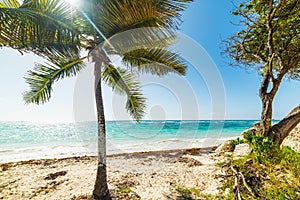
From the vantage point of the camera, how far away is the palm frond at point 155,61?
139 inches

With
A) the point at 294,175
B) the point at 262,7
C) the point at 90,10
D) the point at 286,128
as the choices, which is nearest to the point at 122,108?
the point at 90,10

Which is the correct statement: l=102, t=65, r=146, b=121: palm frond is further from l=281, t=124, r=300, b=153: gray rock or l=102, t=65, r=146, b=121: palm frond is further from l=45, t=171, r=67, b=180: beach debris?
l=281, t=124, r=300, b=153: gray rock

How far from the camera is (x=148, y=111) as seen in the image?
15.0 feet

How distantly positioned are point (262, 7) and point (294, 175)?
5041 mm

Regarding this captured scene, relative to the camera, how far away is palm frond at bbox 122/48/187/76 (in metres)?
3.53

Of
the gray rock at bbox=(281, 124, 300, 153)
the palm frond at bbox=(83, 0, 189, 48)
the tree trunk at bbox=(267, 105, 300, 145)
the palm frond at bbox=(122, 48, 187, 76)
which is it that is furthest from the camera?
the gray rock at bbox=(281, 124, 300, 153)

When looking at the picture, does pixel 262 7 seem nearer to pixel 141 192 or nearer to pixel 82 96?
pixel 82 96

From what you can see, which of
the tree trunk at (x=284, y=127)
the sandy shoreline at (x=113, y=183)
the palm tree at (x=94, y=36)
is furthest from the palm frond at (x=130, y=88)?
the tree trunk at (x=284, y=127)

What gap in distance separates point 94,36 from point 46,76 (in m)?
1.50

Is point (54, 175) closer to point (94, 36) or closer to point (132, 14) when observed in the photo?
point (94, 36)

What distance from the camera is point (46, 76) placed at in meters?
3.51

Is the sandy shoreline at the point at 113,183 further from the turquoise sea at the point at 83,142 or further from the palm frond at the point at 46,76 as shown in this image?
the palm frond at the point at 46,76

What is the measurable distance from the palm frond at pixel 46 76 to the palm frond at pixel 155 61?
1.09 m

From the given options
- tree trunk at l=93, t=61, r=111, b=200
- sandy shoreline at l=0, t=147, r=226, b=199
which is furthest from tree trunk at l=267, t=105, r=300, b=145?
tree trunk at l=93, t=61, r=111, b=200
